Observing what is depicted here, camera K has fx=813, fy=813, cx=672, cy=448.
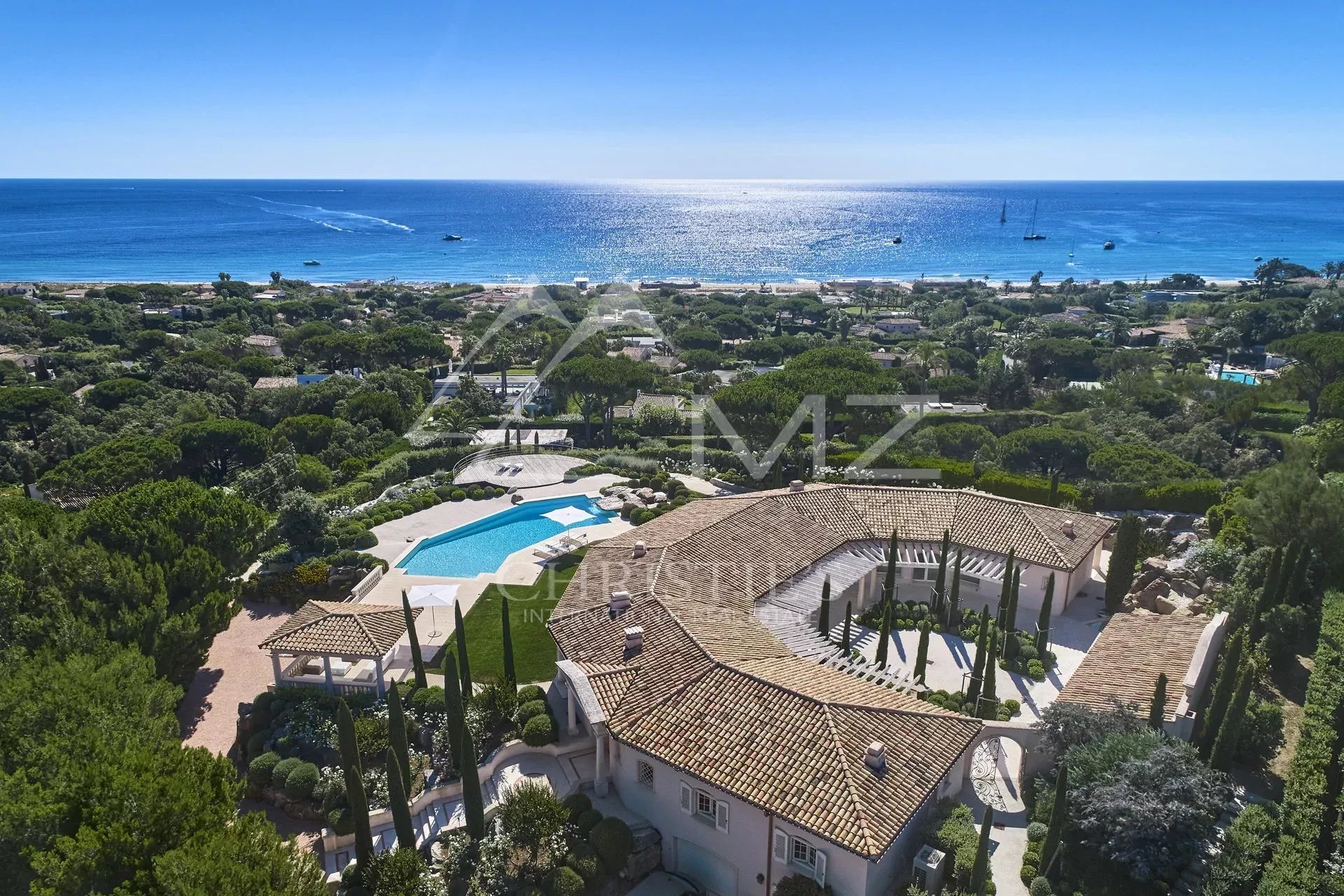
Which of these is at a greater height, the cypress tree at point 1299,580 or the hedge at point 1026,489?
the cypress tree at point 1299,580

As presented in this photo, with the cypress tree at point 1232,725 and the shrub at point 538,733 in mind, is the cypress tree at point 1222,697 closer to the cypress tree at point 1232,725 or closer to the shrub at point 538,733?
the cypress tree at point 1232,725

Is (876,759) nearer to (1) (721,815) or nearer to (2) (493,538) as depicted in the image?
(1) (721,815)

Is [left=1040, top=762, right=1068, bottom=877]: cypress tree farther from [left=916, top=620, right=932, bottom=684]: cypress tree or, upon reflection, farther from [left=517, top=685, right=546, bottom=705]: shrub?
[left=517, top=685, right=546, bottom=705]: shrub

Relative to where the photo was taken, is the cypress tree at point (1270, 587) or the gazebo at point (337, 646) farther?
the cypress tree at point (1270, 587)

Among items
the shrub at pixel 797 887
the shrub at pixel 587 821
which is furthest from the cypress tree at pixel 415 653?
the shrub at pixel 797 887

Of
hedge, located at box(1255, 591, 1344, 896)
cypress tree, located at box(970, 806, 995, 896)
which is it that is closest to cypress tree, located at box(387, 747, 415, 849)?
cypress tree, located at box(970, 806, 995, 896)

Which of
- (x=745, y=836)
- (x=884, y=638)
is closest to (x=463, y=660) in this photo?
(x=745, y=836)
